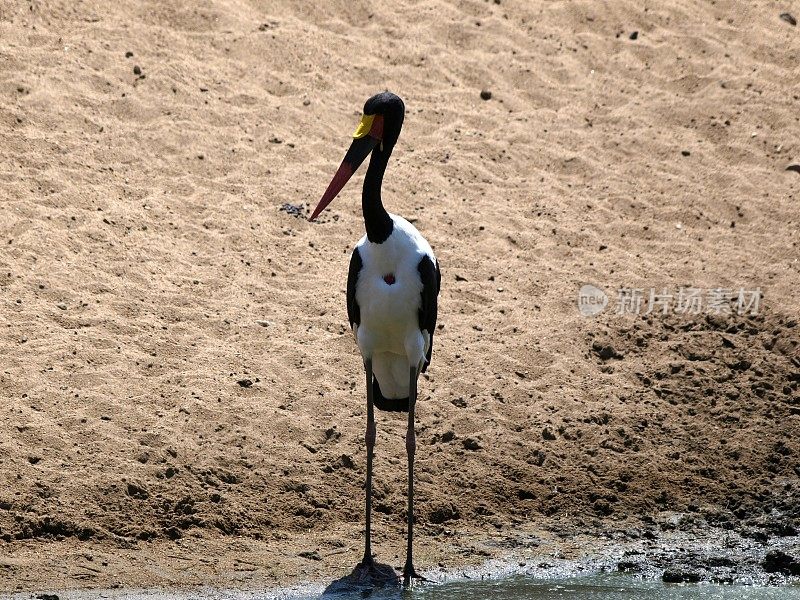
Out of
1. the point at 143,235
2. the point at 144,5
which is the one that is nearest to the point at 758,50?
the point at 144,5

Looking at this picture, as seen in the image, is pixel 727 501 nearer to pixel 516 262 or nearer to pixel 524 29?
pixel 516 262

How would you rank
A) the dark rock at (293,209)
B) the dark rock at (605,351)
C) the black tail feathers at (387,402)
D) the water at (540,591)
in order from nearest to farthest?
the water at (540,591)
the black tail feathers at (387,402)
the dark rock at (605,351)
the dark rock at (293,209)

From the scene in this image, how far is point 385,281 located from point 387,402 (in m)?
0.78

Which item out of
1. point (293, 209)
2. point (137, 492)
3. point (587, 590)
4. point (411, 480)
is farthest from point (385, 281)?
point (293, 209)

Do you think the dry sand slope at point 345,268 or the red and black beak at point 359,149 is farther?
the dry sand slope at point 345,268

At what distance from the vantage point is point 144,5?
10.8m

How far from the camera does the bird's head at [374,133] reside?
6.73 metres

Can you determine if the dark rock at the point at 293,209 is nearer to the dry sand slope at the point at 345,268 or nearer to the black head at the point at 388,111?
the dry sand slope at the point at 345,268

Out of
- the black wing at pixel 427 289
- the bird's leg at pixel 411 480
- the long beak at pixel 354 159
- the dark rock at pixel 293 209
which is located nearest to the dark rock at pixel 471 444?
the bird's leg at pixel 411 480

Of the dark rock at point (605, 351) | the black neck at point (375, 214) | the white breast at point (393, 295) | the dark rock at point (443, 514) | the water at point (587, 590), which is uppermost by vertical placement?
the black neck at point (375, 214)

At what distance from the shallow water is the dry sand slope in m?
0.29

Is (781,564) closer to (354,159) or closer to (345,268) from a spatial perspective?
(354,159)

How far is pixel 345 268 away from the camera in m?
8.87

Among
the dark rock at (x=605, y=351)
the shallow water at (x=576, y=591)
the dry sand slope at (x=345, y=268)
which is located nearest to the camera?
the shallow water at (x=576, y=591)
